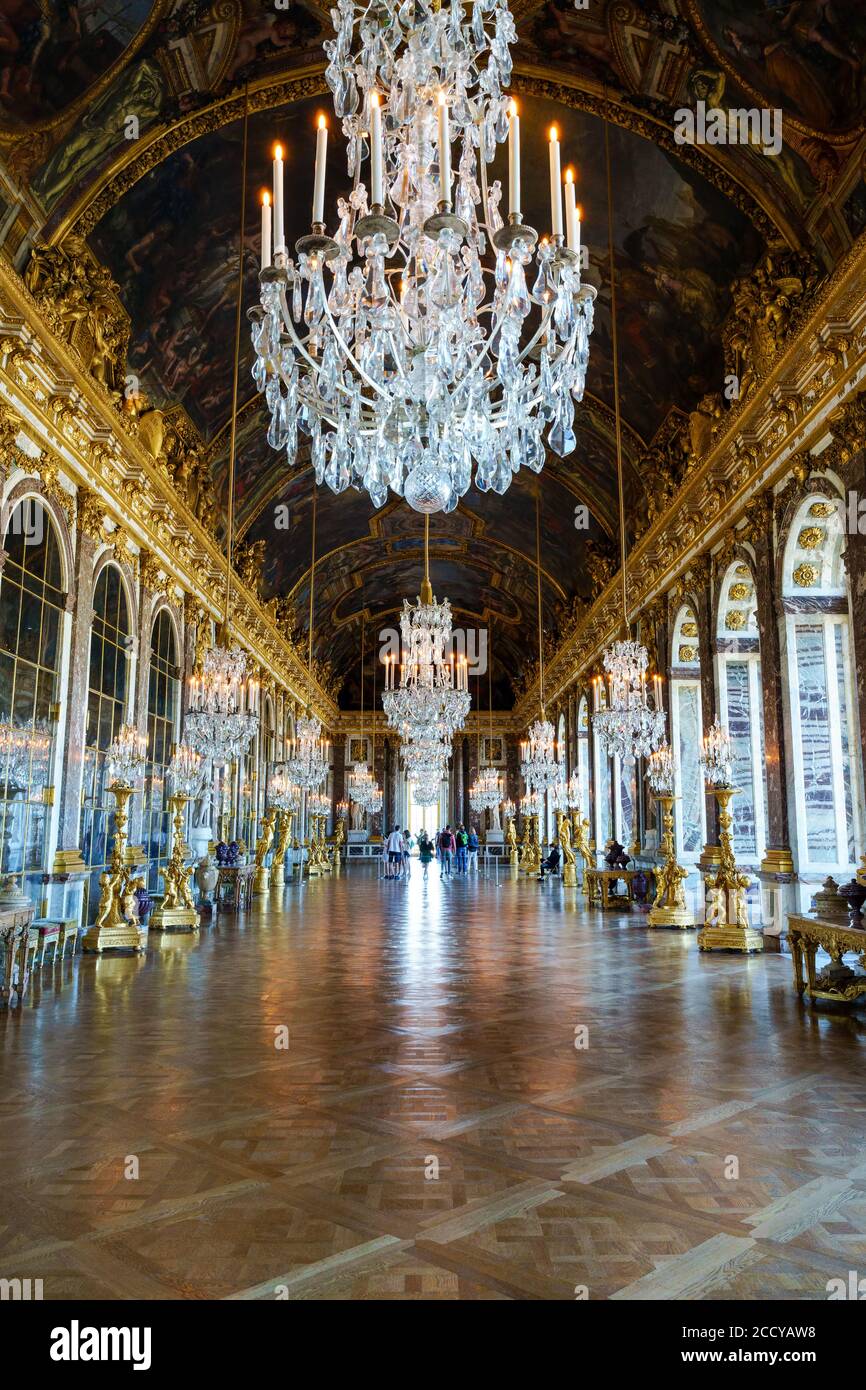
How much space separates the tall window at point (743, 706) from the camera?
1211 cm

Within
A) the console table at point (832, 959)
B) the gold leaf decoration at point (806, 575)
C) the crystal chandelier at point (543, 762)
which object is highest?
the gold leaf decoration at point (806, 575)

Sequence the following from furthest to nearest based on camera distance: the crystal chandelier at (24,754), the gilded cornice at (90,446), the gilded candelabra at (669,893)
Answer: the gilded candelabra at (669,893)
the gilded cornice at (90,446)
the crystal chandelier at (24,754)

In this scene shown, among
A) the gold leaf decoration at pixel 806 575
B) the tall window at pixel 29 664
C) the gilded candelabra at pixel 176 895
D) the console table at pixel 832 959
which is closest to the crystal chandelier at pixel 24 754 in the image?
the tall window at pixel 29 664

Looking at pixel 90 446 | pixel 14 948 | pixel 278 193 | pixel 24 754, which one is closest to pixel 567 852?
pixel 90 446

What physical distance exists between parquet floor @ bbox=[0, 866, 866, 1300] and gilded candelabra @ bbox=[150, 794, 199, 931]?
3861 millimetres

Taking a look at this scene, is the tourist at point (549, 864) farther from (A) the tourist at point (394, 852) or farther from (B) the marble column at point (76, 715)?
(B) the marble column at point (76, 715)

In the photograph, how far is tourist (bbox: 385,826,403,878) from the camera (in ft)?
75.4

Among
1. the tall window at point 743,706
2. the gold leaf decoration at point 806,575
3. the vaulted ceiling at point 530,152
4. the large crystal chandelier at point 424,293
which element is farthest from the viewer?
the tall window at point 743,706

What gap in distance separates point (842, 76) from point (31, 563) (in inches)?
342

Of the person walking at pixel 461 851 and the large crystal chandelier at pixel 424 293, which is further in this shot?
the person walking at pixel 461 851

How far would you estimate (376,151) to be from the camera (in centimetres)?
493

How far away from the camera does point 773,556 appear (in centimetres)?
1006

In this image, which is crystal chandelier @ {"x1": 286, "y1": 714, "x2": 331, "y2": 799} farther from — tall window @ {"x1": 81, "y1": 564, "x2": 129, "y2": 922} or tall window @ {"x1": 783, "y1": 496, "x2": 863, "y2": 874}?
tall window @ {"x1": 783, "y1": 496, "x2": 863, "y2": 874}
